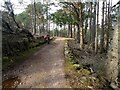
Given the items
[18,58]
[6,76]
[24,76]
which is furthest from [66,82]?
[18,58]

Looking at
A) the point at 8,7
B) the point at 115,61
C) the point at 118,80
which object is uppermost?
the point at 8,7

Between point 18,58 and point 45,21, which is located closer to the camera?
point 18,58

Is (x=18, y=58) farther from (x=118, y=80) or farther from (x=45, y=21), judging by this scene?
(x=45, y=21)

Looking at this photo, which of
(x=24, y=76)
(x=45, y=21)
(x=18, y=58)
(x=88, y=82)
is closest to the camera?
(x=88, y=82)

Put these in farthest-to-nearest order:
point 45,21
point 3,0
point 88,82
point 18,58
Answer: point 45,21
point 3,0
point 18,58
point 88,82

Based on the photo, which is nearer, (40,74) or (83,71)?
(40,74)

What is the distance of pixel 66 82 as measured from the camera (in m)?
10.6

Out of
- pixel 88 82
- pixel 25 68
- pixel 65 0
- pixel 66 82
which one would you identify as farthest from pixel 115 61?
pixel 65 0

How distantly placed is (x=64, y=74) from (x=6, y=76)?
10.4ft

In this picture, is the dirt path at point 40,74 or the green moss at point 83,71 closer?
the dirt path at point 40,74

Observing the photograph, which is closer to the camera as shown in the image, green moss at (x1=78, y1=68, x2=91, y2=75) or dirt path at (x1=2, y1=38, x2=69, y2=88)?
dirt path at (x1=2, y1=38, x2=69, y2=88)

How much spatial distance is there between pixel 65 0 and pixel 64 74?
52.9 feet

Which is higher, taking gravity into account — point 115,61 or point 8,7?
point 8,7

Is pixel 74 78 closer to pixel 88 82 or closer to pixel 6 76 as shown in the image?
pixel 88 82
